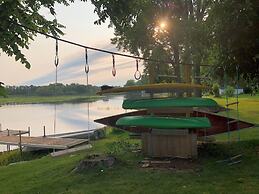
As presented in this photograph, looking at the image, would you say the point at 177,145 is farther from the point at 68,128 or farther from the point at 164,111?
the point at 68,128

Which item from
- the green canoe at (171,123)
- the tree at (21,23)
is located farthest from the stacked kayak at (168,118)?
the tree at (21,23)

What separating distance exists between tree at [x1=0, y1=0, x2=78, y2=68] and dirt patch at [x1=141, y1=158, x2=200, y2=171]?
4.18 m

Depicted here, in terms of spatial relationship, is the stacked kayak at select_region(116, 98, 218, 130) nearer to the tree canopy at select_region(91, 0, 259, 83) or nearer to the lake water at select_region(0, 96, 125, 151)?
the tree canopy at select_region(91, 0, 259, 83)

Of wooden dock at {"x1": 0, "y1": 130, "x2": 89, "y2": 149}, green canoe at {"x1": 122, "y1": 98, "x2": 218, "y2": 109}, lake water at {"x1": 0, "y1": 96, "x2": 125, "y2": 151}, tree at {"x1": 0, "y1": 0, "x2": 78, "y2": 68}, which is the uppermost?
tree at {"x1": 0, "y1": 0, "x2": 78, "y2": 68}

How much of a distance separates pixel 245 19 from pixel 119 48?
21.7 meters

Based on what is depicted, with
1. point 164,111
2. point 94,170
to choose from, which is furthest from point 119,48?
point 94,170

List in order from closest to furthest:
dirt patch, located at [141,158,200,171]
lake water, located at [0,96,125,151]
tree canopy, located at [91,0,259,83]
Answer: tree canopy, located at [91,0,259,83] < dirt patch, located at [141,158,200,171] < lake water, located at [0,96,125,151]

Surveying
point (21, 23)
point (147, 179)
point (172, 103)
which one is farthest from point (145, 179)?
point (21, 23)

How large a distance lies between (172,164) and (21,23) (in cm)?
506

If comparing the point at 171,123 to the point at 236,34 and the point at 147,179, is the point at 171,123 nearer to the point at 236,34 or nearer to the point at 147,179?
the point at 147,179

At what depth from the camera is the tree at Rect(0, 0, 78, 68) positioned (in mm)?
6160

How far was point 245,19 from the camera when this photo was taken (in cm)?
1040

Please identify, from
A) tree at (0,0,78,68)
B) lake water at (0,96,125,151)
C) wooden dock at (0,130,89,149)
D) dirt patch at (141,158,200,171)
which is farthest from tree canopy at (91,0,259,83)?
lake water at (0,96,125,151)

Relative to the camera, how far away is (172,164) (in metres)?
9.18
